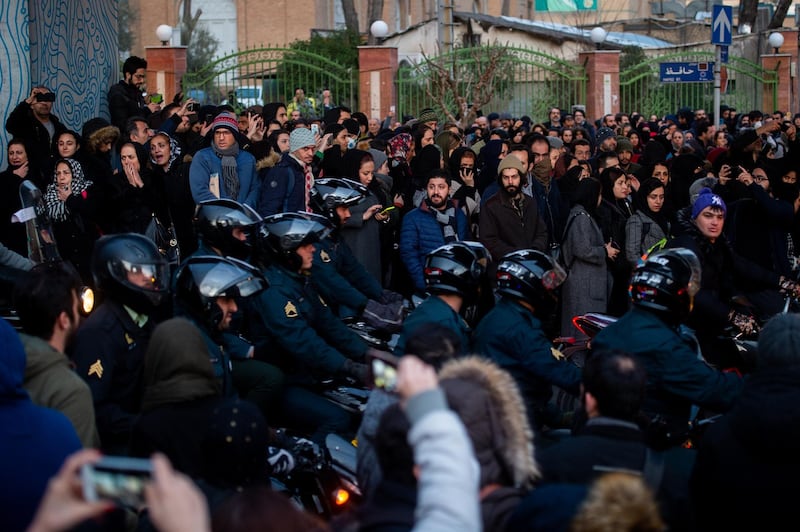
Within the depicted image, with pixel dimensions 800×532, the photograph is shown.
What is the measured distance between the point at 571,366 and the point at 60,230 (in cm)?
489

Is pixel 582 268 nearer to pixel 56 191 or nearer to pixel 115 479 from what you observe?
pixel 56 191

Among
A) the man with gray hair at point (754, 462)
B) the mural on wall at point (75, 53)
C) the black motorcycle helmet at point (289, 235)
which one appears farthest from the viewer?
the mural on wall at point (75, 53)

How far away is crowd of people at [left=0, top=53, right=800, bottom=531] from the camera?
3779mm

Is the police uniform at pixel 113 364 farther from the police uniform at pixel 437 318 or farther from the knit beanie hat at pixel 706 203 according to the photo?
the knit beanie hat at pixel 706 203

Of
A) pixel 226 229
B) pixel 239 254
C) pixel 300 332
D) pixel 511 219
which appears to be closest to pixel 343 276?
pixel 239 254

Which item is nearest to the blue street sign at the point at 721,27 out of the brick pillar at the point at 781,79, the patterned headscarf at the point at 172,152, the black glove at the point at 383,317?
the patterned headscarf at the point at 172,152

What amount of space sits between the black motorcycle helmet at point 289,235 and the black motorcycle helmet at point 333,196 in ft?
5.28

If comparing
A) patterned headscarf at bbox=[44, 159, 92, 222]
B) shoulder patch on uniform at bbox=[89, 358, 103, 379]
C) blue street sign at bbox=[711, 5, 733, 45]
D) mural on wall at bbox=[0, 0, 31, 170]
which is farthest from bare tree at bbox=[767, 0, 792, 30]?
shoulder patch on uniform at bbox=[89, 358, 103, 379]

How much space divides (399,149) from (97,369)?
26.8 ft

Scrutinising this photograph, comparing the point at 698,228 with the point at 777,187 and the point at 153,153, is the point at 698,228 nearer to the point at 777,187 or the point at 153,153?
the point at 777,187

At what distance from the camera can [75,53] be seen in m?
13.8

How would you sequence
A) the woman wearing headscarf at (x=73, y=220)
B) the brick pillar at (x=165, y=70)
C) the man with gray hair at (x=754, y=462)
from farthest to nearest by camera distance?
the brick pillar at (x=165, y=70), the woman wearing headscarf at (x=73, y=220), the man with gray hair at (x=754, y=462)

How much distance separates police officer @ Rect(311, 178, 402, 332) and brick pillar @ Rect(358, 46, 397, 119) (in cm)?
1821

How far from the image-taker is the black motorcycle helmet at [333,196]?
9.01 meters
